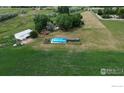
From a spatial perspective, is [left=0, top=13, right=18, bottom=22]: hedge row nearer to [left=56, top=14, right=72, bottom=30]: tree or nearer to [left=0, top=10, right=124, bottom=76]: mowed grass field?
[left=0, top=10, right=124, bottom=76]: mowed grass field

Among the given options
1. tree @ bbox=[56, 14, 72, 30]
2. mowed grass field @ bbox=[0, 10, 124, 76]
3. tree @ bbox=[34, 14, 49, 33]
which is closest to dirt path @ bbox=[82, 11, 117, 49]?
mowed grass field @ bbox=[0, 10, 124, 76]

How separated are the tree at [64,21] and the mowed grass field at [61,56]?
0.05 metres

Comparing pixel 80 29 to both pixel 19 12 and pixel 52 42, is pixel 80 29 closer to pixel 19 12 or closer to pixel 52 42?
pixel 52 42

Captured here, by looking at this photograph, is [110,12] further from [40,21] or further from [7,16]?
[7,16]

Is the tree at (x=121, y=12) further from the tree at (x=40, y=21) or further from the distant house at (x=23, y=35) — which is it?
the distant house at (x=23, y=35)

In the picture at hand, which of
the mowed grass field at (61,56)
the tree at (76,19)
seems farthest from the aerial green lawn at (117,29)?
the tree at (76,19)

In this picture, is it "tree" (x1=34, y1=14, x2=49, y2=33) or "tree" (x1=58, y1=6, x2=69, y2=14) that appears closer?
"tree" (x1=58, y1=6, x2=69, y2=14)

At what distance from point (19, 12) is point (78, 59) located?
1.78ft

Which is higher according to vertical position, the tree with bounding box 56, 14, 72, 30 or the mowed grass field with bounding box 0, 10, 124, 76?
the tree with bounding box 56, 14, 72, 30

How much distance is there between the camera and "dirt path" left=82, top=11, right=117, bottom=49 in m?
2.75

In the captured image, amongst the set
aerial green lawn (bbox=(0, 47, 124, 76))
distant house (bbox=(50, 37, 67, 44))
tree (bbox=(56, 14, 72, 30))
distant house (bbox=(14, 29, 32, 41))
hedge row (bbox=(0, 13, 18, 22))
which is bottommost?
aerial green lawn (bbox=(0, 47, 124, 76))

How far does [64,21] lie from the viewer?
8.98 ft

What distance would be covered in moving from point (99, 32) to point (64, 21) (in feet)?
0.90

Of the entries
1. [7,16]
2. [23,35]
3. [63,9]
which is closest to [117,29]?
[63,9]
